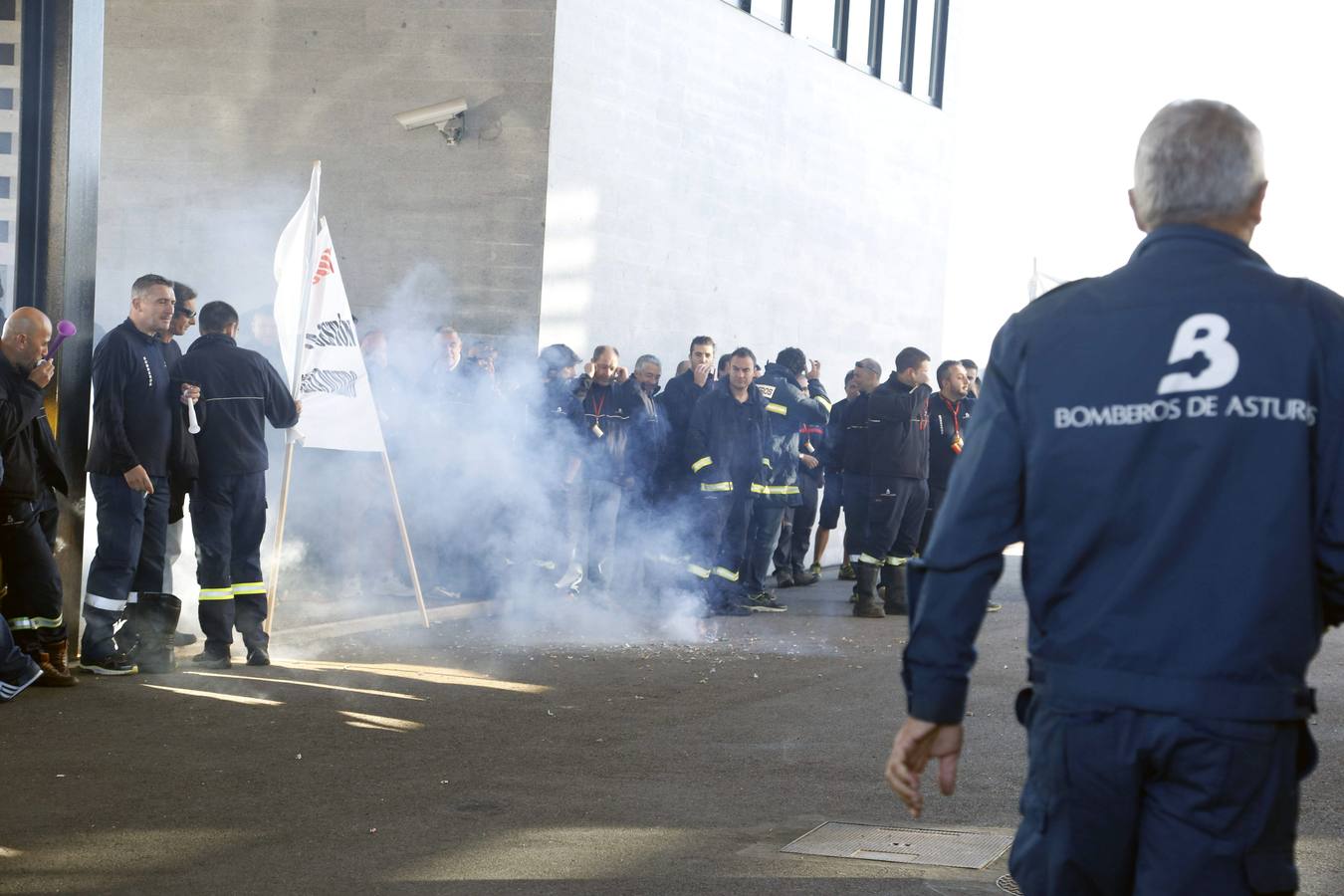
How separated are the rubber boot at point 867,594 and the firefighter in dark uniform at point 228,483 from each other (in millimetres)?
5429

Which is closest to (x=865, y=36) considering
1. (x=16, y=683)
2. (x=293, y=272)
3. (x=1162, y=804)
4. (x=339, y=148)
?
(x=339, y=148)

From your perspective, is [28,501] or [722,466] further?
[722,466]

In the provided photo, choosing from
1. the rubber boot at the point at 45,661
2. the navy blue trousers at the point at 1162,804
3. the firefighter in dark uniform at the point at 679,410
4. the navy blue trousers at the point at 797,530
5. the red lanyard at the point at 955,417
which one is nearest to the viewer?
the navy blue trousers at the point at 1162,804

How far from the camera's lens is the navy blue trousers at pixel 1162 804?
2463 millimetres

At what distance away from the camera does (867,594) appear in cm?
1280

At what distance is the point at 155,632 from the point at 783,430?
6.05 metres

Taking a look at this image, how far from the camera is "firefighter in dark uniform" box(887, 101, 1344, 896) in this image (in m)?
2.50

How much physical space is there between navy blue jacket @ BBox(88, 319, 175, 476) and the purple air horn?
0.65 ft

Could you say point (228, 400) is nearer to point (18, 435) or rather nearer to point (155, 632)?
point (18, 435)

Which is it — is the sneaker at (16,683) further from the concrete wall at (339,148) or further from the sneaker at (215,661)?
the concrete wall at (339,148)

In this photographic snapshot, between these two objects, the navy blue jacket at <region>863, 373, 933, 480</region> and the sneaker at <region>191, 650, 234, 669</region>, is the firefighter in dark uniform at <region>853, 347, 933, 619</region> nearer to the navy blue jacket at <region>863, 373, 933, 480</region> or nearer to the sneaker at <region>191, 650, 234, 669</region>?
the navy blue jacket at <region>863, 373, 933, 480</region>

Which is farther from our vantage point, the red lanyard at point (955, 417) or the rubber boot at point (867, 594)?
the red lanyard at point (955, 417)

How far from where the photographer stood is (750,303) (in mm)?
16953

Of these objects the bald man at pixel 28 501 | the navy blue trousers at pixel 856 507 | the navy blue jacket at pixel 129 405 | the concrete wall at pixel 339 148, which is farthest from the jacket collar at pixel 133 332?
the navy blue trousers at pixel 856 507
